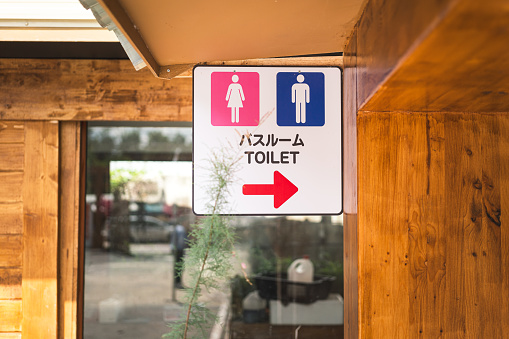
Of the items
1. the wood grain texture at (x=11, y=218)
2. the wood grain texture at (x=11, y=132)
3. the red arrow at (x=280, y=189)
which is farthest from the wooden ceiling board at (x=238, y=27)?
the wood grain texture at (x=11, y=218)

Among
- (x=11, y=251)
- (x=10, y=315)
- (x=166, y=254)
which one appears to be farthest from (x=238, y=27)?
(x=166, y=254)

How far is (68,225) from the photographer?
2.69m

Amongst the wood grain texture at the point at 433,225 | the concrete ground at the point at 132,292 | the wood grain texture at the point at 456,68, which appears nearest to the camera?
the wood grain texture at the point at 456,68

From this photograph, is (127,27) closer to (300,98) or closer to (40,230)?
(300,98)

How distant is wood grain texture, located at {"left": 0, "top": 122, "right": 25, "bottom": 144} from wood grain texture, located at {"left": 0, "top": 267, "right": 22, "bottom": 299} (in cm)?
75

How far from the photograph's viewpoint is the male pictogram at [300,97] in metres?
1.85

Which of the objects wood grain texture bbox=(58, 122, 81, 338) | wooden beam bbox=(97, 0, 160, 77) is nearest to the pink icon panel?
wooden beam bbox=(97, 0, 160, 77)

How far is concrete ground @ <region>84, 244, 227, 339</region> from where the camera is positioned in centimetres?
494

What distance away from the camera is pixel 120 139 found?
563 centimetres

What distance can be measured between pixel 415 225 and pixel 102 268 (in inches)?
208

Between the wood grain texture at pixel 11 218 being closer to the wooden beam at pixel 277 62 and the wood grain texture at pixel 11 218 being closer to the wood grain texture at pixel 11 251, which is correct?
the wood grain texture at pixel 11 251

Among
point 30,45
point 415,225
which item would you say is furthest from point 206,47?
point 30,45

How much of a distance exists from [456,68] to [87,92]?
7.29ft

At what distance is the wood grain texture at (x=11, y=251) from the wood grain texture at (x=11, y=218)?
4 cm
